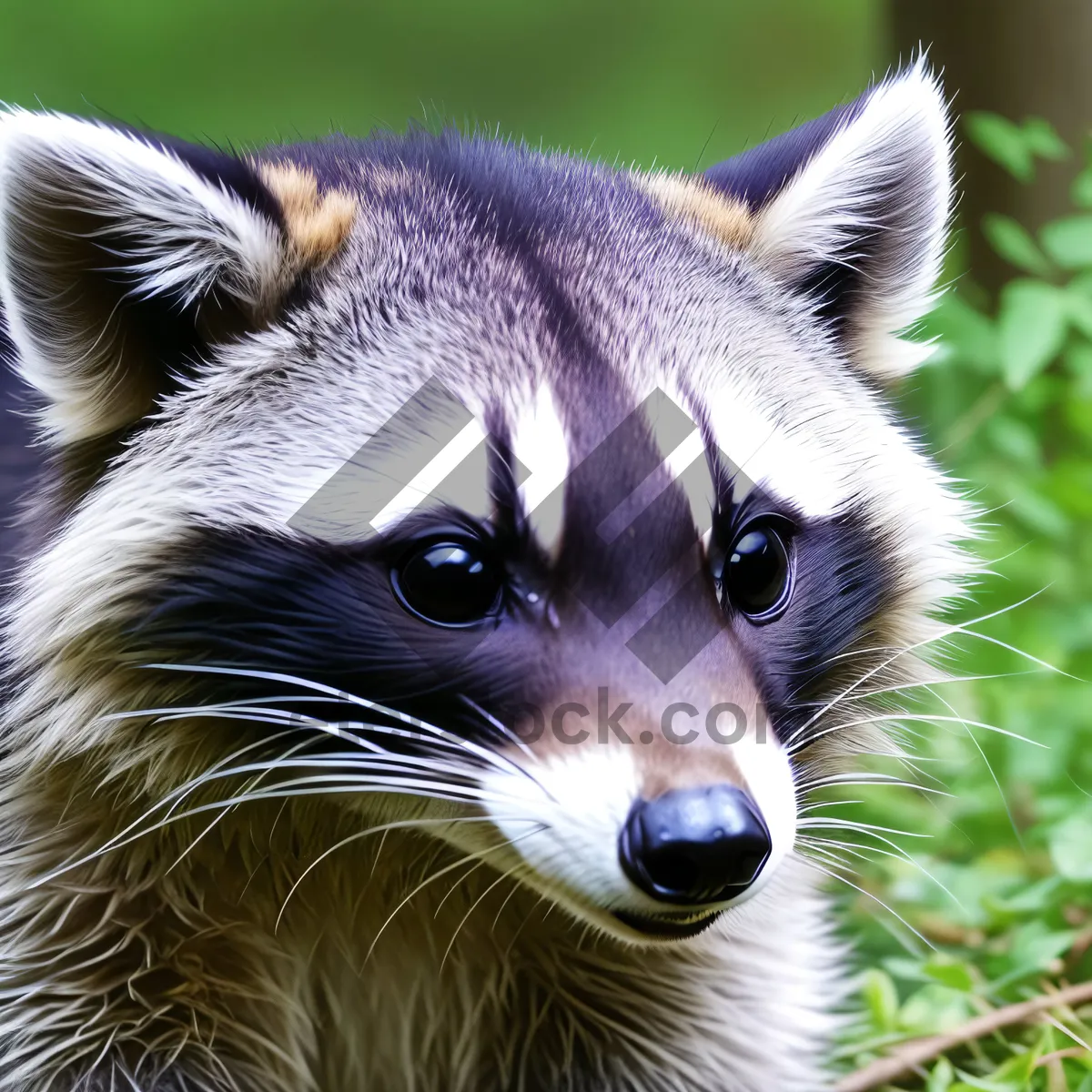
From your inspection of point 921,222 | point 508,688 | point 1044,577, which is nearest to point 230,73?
point 1044,577

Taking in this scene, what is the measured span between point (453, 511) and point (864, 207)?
1.33 m

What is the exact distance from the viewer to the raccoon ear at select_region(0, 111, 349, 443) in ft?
8.93

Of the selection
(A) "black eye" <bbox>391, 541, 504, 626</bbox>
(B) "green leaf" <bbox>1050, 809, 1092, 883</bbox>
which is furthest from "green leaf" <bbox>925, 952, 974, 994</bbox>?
(A) "black eye" <bbox>391, 541, 504, 626</bbox>

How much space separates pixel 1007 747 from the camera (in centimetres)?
471

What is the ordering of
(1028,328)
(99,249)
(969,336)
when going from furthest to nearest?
(969,336) → (1028,328) → (99,249)

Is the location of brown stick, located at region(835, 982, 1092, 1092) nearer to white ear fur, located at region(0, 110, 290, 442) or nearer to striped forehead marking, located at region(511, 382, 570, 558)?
striped forehead marking, located at region(511, 382, 570, 558)

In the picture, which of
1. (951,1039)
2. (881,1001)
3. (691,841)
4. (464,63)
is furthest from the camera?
(464,63)

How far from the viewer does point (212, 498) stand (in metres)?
2.80

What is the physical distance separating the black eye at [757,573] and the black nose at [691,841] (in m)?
0.53

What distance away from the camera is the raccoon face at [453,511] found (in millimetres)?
2566

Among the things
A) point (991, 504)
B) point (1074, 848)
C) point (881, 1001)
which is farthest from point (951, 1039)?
point (991, 504)

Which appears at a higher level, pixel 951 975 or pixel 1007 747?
pixel 1007 747

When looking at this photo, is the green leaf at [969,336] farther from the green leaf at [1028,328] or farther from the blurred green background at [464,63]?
the blurred green background at [464,63]

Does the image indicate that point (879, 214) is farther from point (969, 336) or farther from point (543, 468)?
point (969, 336)
